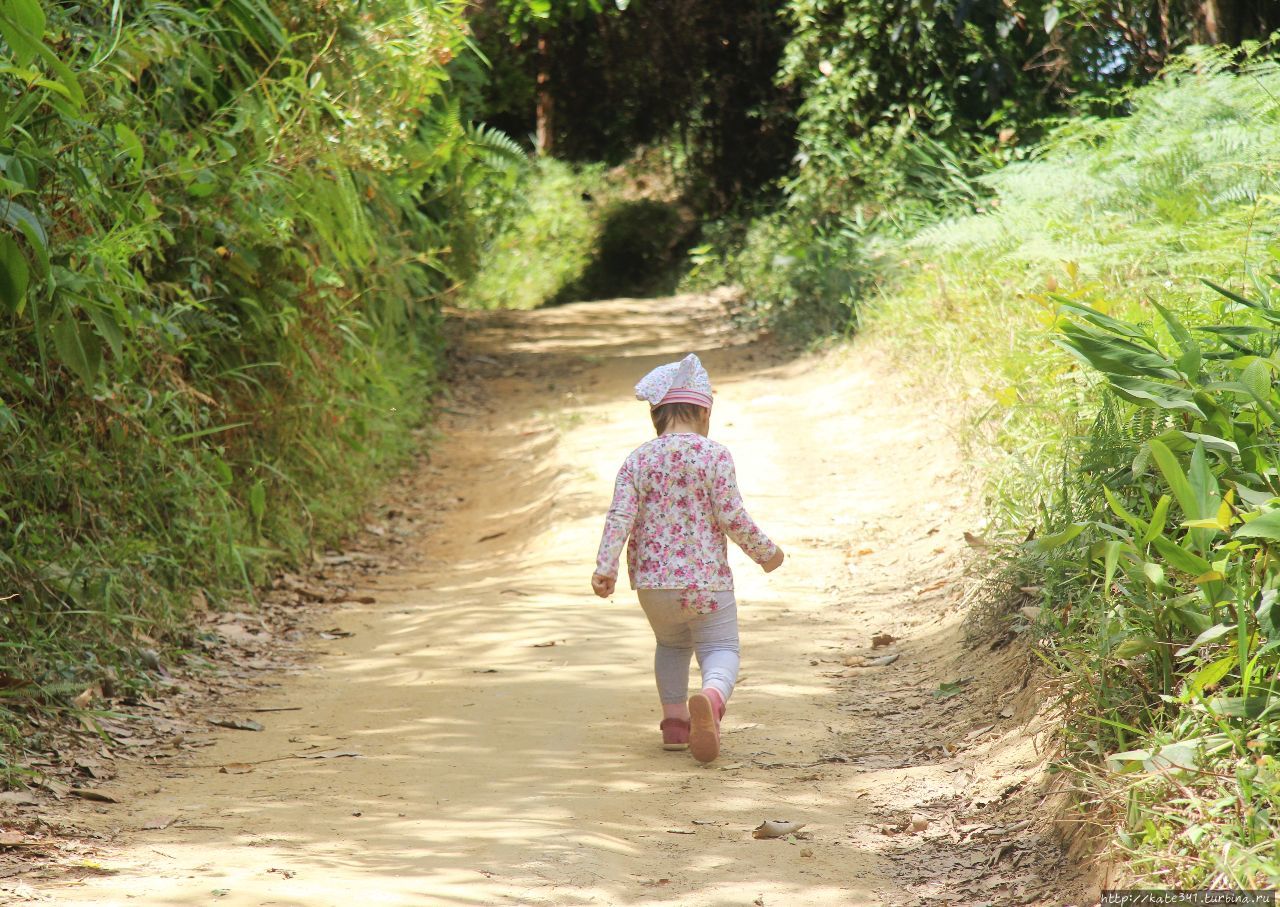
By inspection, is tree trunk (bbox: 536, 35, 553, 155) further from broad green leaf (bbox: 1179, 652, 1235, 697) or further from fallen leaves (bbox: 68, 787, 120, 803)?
broad green leaf (bbox: 1179, 652, 1235, 697)

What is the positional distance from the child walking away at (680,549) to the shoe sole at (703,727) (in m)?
0.17

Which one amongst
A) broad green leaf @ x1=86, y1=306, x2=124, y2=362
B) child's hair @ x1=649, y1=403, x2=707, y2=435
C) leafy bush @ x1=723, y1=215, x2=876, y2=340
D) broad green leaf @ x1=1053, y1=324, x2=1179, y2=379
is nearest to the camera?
broad green leaf @ x1=1053, y1=324, x2=1179, y2=379

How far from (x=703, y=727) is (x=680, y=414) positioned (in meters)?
1.06

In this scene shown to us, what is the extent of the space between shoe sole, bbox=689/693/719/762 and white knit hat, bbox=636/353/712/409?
1.00 metres

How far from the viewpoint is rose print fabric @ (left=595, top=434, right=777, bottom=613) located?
4062 mm

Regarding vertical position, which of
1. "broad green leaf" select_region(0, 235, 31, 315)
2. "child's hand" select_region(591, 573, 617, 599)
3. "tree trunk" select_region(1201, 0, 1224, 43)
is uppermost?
→ "tree trunk" select_region(1201, 0, 1224, 43)

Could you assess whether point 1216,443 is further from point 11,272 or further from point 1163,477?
point 11,272

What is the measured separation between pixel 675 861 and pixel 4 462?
2.83m

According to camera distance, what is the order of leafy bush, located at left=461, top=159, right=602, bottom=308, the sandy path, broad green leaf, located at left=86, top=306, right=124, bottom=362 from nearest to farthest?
the sandy path, broad green leaf, located at left=86, top=306, right=124, bottom=362, leafy bush, located at left=461, top=159, right=602, bottom=308

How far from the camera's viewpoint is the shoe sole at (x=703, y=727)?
3.82m

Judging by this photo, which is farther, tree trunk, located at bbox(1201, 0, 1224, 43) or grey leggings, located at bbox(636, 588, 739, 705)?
tree trunk, located at bbox(1201, 0, 1224, 43)

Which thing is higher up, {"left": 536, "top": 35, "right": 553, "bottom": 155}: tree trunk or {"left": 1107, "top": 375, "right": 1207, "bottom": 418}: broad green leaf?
{"left": 536, "top": 35, "right": 553, "bottom": 155}: tree trunk

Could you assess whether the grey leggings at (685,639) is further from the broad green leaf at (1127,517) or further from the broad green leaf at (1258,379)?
the broad green leaf at (1258,379)

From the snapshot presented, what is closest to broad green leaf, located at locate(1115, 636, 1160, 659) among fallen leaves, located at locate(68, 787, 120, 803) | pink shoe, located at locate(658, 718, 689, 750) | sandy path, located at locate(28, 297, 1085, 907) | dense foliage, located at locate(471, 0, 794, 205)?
sandy path, located at locate(28, 297, 1085, 907)
